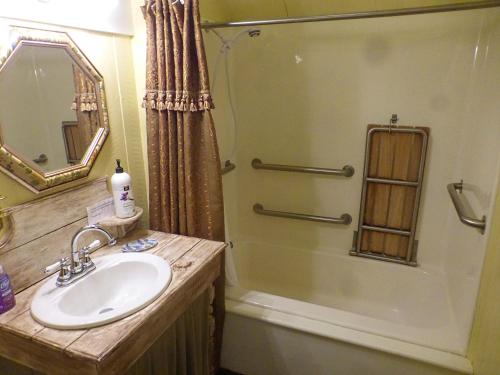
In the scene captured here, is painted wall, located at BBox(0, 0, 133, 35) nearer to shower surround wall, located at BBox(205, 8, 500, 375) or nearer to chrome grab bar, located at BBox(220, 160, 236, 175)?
shower surround wall, located at BBox(205, 8, 500, 375)

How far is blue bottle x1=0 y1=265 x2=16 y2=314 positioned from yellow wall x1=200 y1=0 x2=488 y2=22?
148 centimetres

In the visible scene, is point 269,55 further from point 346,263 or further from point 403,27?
point 346,263

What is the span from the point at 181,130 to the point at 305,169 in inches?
41.0

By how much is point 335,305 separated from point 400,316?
0.38 m

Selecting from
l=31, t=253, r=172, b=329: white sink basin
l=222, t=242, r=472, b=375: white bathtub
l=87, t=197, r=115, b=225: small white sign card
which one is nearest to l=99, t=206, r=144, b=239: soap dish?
l=87, t=197, r=115, b=225: small white sign card

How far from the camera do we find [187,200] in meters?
1.47

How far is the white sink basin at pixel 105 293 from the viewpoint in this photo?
941 mm

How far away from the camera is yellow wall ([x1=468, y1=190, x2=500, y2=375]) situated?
1113mm

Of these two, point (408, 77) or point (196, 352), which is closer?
point (196, 352)

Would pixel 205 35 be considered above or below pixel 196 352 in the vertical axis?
above

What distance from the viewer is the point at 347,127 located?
209cm

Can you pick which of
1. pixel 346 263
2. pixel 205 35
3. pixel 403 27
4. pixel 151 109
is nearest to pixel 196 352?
pixel 151 109

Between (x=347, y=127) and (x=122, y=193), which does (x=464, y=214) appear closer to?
(x=347, y=127)

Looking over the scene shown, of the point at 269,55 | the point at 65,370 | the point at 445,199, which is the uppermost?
the point at 269,55
